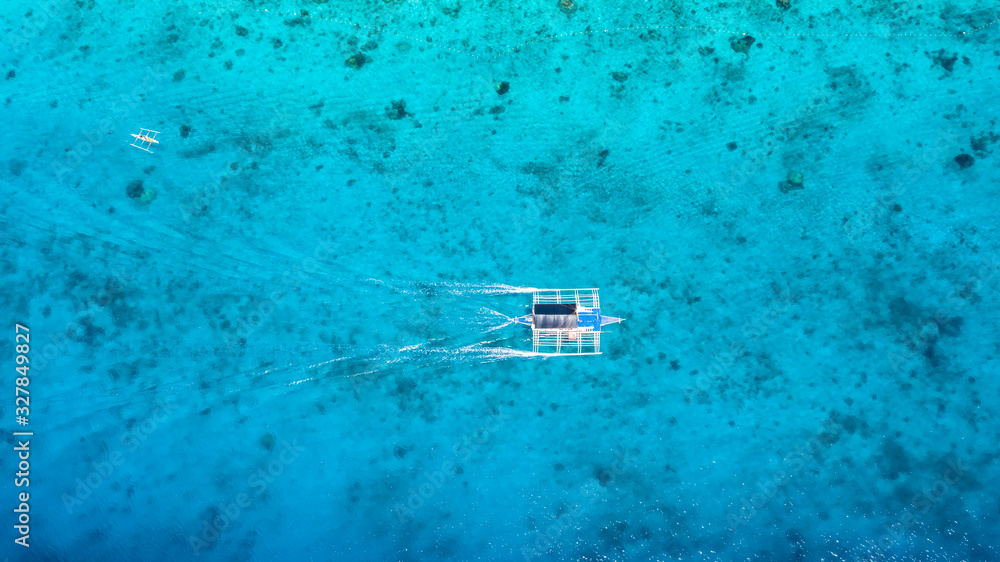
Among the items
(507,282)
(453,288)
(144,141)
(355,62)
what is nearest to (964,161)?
(507,282)

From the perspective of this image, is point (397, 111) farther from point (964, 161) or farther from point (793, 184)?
point (964, 161)

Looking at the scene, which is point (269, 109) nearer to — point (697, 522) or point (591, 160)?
point (591, 160)

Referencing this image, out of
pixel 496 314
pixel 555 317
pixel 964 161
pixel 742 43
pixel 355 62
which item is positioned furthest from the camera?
pixel 355 62

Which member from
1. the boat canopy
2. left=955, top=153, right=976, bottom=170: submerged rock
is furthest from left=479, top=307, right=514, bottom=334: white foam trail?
left=955, top=153, right=976, bottom=170: submerged rock

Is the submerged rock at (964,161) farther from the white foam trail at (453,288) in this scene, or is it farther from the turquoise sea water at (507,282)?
the white foam trail at (453,288)

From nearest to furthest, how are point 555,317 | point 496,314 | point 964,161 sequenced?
point 555,317, point 964,161, point 496,314

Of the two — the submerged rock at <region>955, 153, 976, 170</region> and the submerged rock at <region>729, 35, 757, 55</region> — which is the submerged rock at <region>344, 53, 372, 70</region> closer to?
the submerged rock at <region>729, 35, 757, 55</region>
